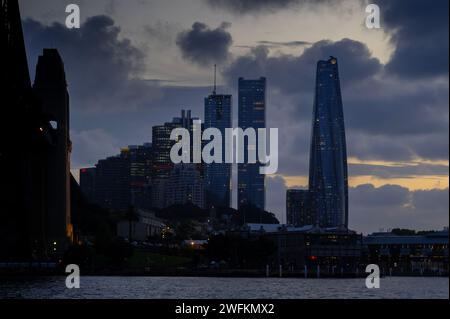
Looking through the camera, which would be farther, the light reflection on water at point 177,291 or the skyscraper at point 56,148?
the skyscraper at point 56,148

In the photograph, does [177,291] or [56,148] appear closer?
[177,291]

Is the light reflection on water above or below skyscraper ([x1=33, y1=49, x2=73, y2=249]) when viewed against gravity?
below

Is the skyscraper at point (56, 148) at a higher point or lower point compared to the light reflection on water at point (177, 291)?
higher

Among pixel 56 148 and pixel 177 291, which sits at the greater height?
pixel 56 148

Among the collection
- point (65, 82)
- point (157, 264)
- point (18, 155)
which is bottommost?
point (157, 264)

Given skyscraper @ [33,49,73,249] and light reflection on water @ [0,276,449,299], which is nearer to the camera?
light reflection on water @ [0,276,449,299]
